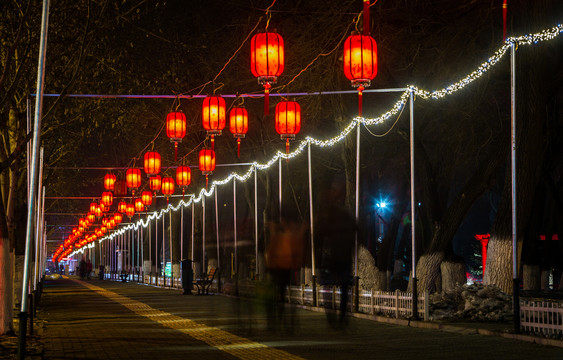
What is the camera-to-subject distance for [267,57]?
1590 cm

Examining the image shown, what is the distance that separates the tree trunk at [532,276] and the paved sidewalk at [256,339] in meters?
10.3

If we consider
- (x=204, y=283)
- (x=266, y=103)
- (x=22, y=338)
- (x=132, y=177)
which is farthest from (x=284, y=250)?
(x=204, y=283)

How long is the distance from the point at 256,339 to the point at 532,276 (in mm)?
17156

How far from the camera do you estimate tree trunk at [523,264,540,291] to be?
96.8ft

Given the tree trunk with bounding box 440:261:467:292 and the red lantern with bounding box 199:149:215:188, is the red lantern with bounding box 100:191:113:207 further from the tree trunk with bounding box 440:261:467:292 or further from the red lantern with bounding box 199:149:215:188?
the tree trunk with bounding box 440:261:467:292

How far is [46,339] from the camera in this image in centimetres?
1620

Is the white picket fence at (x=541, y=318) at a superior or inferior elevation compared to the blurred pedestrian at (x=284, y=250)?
inferior

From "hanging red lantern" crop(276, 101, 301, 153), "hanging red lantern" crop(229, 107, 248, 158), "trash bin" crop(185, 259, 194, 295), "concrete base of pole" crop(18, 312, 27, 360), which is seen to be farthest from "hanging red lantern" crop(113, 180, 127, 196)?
"concrete base of pole" crop(18, 312, 27, 360)

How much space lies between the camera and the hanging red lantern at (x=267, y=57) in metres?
15.9

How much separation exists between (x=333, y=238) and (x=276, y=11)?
8.44 metres

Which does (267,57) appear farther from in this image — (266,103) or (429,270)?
(429,270)

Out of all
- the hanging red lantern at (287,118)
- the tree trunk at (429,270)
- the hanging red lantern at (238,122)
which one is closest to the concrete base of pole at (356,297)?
the tree trunk at (429,270)

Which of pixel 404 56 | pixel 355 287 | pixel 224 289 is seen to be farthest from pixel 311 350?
pixel 224 289

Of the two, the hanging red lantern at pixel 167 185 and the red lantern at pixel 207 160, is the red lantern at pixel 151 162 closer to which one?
the red lantern at pixel 207 160
